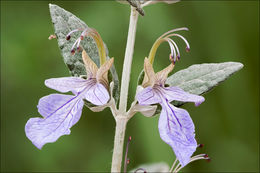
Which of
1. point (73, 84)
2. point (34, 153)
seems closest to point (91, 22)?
point (34, 153)

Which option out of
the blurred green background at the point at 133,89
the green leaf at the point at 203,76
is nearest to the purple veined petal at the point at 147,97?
the green leaf at the point at 203,76

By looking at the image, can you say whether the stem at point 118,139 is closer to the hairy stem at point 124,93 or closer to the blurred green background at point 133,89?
the hairy stem at point 124,93

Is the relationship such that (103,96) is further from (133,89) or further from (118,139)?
(133,89)

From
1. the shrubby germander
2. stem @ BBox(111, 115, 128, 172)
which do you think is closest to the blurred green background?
stem @ BBox(111, 115, 128, 172)

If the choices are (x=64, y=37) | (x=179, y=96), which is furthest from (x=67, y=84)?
(x=179, y=96)

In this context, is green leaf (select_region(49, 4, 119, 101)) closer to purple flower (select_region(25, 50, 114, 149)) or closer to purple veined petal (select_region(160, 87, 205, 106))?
purple flower (select_region(25, 50, 114, 149))

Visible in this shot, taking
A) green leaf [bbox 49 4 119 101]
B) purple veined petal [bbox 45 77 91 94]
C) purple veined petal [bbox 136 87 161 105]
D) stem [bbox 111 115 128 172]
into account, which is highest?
green leaf [bbox 49 4 119 101]

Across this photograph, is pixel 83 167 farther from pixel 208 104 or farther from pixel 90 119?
pixel 208 104
